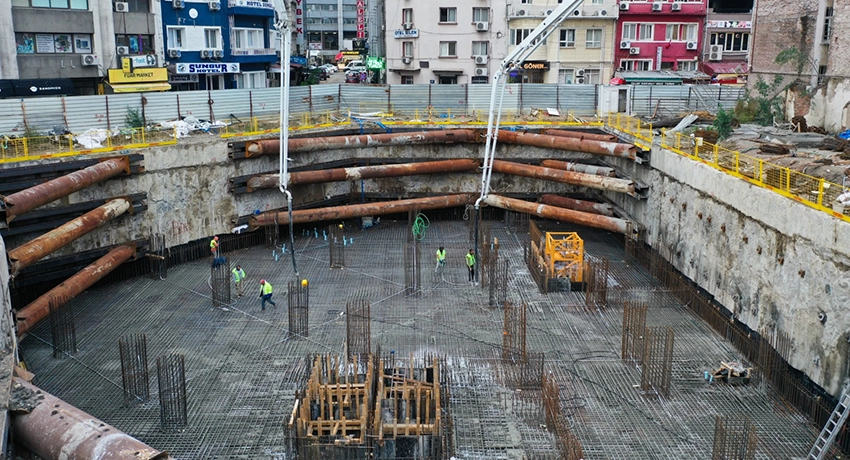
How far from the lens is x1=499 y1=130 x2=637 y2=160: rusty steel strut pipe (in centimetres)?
3250

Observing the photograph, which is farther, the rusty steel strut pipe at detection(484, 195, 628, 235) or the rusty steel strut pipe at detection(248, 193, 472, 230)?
the rusty steel strut pipe at detection(248, 193, 472, 230)

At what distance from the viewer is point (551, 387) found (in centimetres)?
→ 1792

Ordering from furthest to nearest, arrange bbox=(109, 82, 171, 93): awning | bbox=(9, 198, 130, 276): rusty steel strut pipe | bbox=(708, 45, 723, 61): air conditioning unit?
bbox=(708, 45, 723, 61): air conditioning unit < bbox=(109, 82, 171, 93): awning < bbox=(9, 198, 130, 276): rusty steel strut pipe

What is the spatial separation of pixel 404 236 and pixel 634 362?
14.8 meters

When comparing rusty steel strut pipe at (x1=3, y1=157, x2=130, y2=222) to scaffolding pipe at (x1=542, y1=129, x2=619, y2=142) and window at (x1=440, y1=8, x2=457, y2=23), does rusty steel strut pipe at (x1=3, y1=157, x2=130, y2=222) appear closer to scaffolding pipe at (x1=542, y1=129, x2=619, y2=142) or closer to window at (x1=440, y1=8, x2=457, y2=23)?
scaffolding pipe at (x1=542, y1=129, x2=619, y2=142)

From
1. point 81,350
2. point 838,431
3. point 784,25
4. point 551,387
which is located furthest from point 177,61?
point 838,431

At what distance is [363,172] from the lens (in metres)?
35.2

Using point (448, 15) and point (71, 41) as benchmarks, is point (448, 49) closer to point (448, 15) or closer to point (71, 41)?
point (448, 15)

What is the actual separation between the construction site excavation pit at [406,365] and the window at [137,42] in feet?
64.8

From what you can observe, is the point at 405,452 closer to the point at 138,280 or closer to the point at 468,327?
the point at 468,327

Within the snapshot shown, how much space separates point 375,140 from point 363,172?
178cm

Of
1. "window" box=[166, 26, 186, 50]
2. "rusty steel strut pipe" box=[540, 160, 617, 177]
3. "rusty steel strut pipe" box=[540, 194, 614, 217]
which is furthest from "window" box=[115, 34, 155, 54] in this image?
"rusty steel strut pipe" box=[540, 194, 614, 217]

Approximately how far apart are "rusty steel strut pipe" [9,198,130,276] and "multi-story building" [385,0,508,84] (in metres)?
28.4

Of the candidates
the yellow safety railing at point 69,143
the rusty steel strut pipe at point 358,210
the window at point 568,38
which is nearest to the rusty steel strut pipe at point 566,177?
the rusty steel strut pipe at point 358,210
